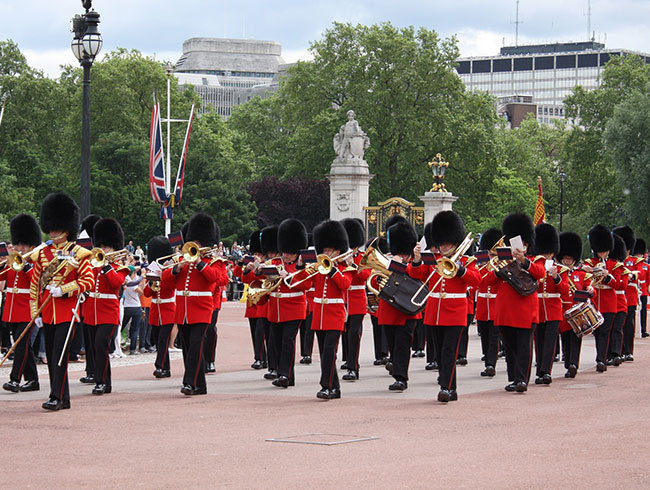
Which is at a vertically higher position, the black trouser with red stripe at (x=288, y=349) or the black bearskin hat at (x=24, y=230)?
the black bearskin hat at (x=24, y=230)

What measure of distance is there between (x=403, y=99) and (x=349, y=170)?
1576 centimetres

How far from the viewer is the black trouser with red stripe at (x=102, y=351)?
11422 millimetres

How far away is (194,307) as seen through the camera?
1152 centimetres

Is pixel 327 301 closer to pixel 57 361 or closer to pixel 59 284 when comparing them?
pixel 59 284

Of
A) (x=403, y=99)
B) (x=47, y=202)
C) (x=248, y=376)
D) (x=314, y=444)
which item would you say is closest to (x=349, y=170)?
(x=403, y=99)

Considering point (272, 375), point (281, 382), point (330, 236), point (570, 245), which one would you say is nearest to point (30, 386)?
point (281, 382)

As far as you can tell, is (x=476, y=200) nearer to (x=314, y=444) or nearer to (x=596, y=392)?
(x=596, y=392)

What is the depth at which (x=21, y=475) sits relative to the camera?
7156mm

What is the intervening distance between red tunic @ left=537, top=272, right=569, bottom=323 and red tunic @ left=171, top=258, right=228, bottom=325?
3409 millimetres

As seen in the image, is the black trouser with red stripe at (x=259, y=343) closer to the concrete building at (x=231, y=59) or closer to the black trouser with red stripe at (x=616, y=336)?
the black trouser with red stripe at (x=616, y=336)

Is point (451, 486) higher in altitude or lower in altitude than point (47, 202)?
lower

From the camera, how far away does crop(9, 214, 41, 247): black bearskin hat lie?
11836 mm

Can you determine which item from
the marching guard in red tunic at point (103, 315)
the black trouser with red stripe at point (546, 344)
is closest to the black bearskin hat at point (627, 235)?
the black trouser with red stripe at point (546, 344)

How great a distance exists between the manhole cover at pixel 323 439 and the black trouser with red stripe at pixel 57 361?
243 cm
